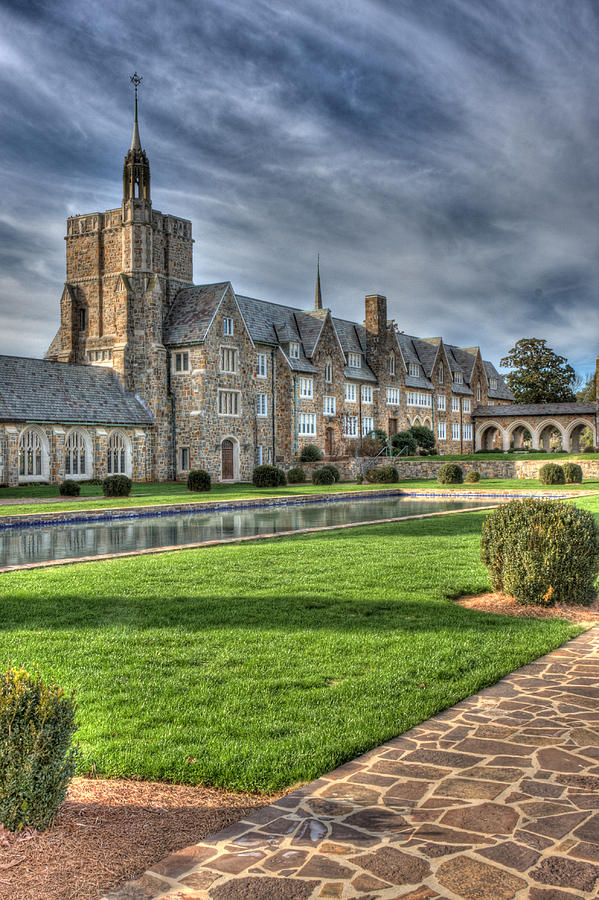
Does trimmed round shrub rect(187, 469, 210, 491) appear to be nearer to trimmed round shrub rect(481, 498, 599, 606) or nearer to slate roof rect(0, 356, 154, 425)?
slate roof rect(0, 356, 154, 425)

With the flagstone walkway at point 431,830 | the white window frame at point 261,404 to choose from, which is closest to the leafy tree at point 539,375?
the white window frame at point 261,404

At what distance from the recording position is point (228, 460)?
154 ft

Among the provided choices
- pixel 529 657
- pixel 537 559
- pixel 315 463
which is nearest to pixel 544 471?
pixel 315 463

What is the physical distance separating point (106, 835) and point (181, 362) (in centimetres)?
4293

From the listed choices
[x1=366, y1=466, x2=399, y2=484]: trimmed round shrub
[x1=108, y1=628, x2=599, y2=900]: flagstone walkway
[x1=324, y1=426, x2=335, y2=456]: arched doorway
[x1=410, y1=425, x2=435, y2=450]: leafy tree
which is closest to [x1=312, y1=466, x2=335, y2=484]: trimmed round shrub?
[x1=366, y1=466, x2=399, y2=484]: trimmed round shrub

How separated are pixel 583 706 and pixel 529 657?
4.55 ft

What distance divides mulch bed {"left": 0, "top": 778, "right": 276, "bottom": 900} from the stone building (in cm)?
3470

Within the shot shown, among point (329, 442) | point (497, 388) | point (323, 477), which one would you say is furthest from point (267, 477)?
point (497, 388)

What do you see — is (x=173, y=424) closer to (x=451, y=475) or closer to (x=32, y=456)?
(x=32, y=456)

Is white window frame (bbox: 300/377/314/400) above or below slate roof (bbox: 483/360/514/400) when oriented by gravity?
below

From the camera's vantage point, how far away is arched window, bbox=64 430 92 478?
4013cm

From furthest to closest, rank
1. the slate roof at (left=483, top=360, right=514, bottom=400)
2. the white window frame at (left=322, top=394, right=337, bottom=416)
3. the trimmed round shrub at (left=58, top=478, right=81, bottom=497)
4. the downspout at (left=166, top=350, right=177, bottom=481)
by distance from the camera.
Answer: the slate roof at (left=483, top=360, right=514, bottom=400) → the white window frame at (left=322, top=394, right=337, bottom=416) → the downspout at (left=166, top=350, right=177, bottom=481) → the trimmed round shrub at (left=58, top=478, right=81, bottom=497)

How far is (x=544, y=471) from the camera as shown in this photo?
36906 millimetres

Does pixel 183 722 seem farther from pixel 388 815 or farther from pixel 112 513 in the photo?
pixel 112 513
